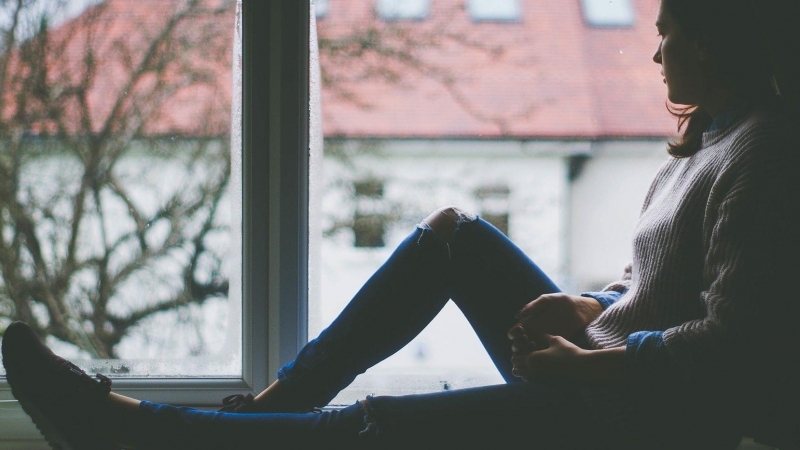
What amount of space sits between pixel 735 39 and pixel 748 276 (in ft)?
1.16

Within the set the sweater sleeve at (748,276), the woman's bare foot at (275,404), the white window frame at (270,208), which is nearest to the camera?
the sweater sleeve at (748,276)

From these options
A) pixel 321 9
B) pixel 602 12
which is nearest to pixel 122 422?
pixel 321 9

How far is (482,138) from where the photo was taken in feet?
4.45

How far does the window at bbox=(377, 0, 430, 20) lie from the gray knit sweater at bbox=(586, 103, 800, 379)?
1.92 ft

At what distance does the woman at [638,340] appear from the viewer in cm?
84

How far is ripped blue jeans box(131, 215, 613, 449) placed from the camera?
0.90 metres

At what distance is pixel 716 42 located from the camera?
0.97 meters

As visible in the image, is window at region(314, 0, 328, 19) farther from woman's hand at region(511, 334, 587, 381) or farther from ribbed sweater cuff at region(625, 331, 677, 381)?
ribbed sweater cuff at region(625, 331, 677, 381)

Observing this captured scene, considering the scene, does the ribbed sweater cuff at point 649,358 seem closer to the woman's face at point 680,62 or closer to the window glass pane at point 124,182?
the woman's face at point 680,62

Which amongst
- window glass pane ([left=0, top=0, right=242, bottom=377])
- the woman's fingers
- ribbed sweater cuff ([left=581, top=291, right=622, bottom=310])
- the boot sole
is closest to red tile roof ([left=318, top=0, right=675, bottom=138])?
window glass pane ([left=0, top=0, right=242, bottom=377])

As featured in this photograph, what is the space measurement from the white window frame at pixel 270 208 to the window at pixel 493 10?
0.32 meters

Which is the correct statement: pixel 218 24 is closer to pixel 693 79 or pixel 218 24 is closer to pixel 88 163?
pixel 88 163

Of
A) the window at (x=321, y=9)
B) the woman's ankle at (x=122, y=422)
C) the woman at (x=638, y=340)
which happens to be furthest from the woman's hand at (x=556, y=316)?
the window at (x=321, y=9)

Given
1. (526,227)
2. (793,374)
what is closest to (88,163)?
(526,227)
